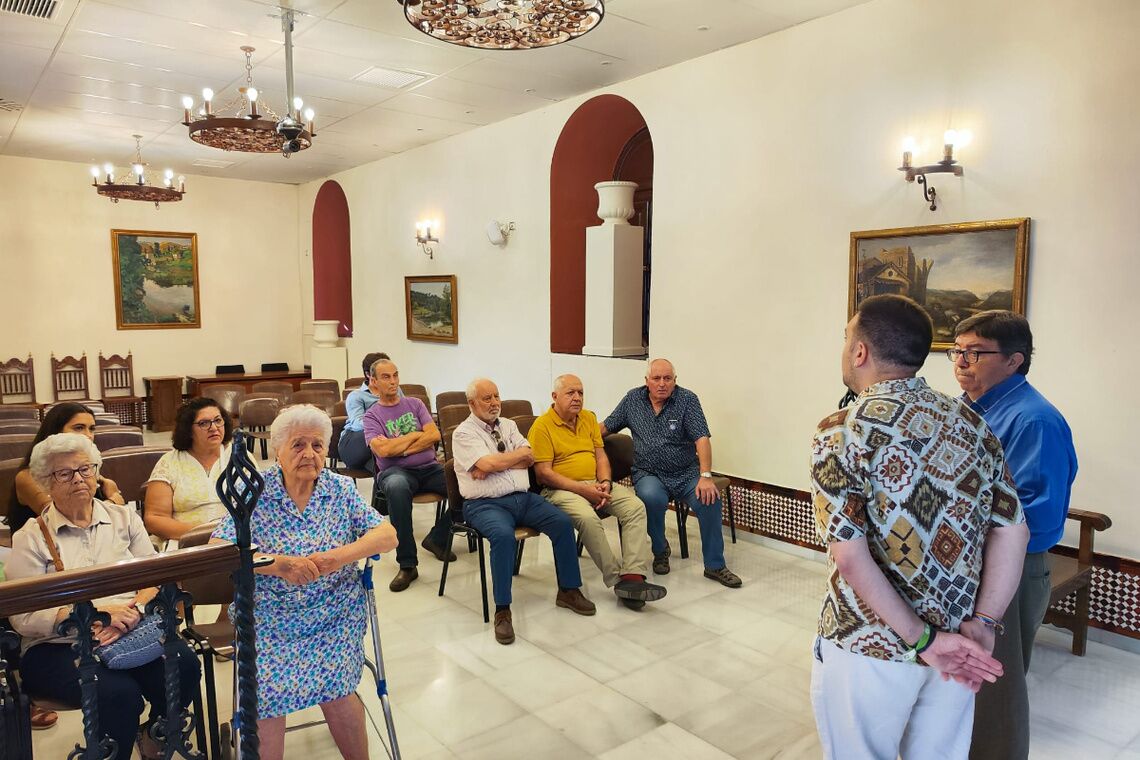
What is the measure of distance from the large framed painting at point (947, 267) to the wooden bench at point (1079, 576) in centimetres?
112

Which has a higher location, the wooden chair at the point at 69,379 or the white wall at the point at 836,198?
the white wall at the point at 836,198

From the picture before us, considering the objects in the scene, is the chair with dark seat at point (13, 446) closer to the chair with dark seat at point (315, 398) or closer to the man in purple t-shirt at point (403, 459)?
the man in purple t-shirt at point (403, 459)

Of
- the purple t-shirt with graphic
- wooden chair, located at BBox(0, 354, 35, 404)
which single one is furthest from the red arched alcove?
the purple t-shirt with graphic

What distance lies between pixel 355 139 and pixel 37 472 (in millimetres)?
6807

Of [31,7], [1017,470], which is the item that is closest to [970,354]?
[1017,470]

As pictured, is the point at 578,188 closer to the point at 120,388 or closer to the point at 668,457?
the point at 668,457

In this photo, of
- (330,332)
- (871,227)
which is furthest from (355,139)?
(871,227)

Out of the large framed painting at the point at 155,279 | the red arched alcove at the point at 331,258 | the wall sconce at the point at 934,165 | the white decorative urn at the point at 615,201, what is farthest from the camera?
the red arched alcove at the point at 331,258

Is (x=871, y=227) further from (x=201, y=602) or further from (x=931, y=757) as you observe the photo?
(x=201, y=602)

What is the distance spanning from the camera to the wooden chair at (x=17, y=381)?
376 inches

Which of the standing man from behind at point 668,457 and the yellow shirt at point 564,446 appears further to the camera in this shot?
the standing man from behind at point 668,457

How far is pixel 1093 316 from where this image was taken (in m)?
3.72

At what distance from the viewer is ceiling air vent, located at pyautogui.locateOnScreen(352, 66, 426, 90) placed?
19.7 feet

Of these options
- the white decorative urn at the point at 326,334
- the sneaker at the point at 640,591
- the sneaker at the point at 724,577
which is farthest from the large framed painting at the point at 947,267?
the white decorative urn at the point at 326,334
